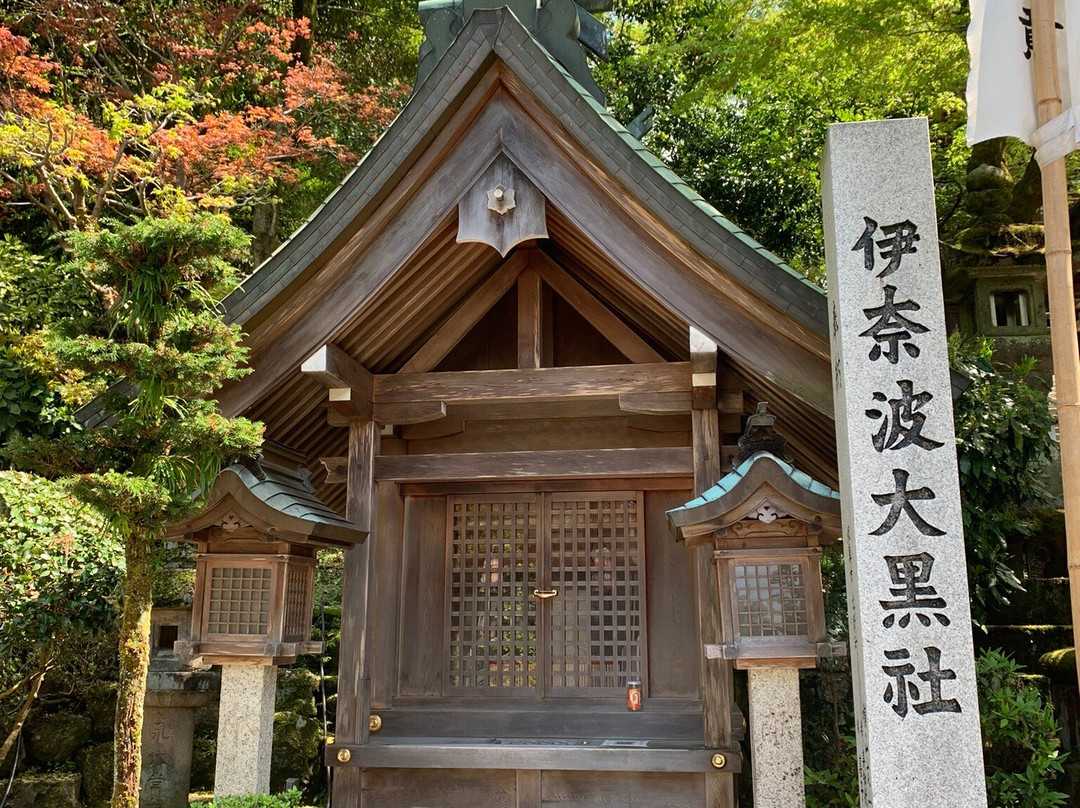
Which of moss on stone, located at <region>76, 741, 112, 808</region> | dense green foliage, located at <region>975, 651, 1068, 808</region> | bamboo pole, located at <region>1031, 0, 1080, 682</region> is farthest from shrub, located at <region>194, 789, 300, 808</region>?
moss on stone, located at <region>76, 741, 112, 808</region>

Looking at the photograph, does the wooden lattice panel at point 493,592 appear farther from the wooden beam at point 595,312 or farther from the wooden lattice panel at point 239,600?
the wooden lattice panel at point 239,600

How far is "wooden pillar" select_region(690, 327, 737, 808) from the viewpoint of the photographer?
17.4 feet

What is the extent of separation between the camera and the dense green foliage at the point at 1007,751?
21.2 ft

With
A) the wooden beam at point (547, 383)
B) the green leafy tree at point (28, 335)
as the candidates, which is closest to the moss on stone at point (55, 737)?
the green leafy tree at point (28, 335)

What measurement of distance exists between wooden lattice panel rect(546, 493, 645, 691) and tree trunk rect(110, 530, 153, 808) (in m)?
2.87

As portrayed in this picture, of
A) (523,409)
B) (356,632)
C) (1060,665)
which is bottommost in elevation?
(1060,665)

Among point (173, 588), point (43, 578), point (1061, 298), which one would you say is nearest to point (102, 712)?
point (173, 588)

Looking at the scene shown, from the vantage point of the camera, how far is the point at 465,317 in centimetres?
652

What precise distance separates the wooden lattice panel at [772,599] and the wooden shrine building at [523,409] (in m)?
0.35

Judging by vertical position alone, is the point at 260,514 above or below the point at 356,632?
above

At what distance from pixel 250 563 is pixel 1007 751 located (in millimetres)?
6296

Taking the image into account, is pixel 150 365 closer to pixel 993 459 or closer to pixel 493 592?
pixel 493 592

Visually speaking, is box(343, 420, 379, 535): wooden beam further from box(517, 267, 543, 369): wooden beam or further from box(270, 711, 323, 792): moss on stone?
box(270, 711, 323, 792): moss on stone

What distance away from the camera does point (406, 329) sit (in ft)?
21.2
